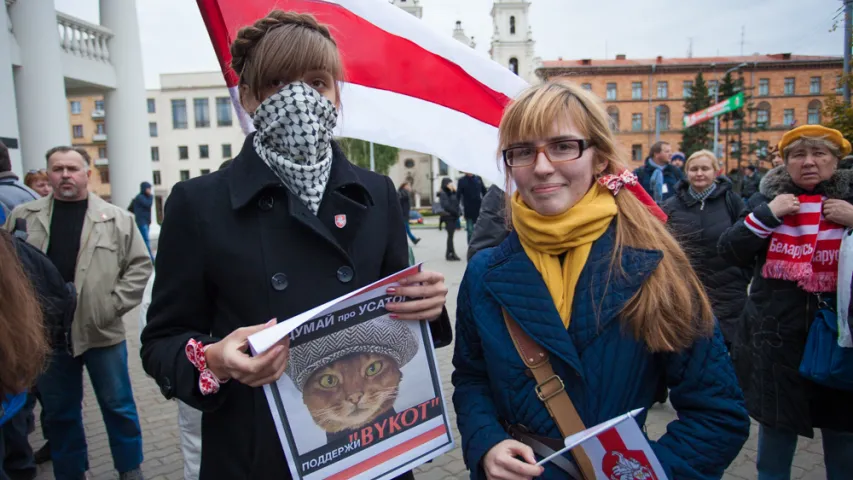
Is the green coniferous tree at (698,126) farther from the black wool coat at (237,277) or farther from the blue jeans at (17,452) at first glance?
the black wool coat at (237,277)

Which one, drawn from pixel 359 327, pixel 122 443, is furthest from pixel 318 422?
pixel 122 443

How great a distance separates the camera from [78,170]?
148 inches

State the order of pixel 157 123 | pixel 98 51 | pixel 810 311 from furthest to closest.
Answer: pixel 157 123 < pixel 98 51 < pixel 810 311

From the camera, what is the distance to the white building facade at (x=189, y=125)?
2280 inches

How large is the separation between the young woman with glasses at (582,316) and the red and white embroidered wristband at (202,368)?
726 millimetres

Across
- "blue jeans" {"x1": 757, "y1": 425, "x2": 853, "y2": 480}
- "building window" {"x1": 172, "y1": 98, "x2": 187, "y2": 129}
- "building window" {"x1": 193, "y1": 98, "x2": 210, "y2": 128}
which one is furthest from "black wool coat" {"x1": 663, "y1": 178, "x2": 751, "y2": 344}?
"building window" {"x1": 172, "y1": 98, "x2": 187, "y2": 129}

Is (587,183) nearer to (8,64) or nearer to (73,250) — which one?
(73,250)

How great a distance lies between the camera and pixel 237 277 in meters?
1.41

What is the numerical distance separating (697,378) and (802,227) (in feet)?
6.76

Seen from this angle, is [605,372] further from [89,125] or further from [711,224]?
[89,125]

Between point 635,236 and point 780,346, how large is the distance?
6.56 ft

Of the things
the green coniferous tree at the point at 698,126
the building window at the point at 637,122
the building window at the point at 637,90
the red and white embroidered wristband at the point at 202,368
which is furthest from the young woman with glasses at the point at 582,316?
the building window at the point at 637,90

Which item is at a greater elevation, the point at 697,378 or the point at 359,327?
the point at 359,327

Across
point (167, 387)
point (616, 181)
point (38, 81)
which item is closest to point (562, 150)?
point (616, 181)
